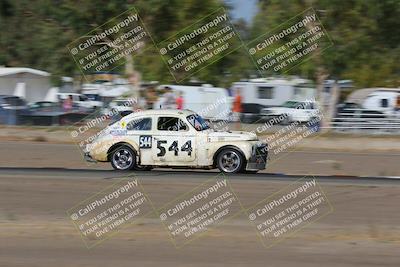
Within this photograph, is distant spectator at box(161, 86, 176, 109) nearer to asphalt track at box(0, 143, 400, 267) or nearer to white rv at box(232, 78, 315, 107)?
white rv at box(232, 78, 315, 107)

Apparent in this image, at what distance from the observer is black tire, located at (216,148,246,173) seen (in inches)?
646

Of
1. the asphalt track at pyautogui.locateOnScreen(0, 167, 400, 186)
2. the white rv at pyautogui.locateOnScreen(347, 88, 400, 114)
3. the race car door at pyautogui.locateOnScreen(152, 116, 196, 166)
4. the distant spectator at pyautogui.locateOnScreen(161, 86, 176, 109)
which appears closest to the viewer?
the asphalt track at pyautogui.locateOnScreen(0, 167, 400, 186)

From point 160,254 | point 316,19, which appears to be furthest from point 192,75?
point 160,254

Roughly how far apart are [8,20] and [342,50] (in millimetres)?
23025

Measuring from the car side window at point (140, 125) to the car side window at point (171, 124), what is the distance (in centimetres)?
25

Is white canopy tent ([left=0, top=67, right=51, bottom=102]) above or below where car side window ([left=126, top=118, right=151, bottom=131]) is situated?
above

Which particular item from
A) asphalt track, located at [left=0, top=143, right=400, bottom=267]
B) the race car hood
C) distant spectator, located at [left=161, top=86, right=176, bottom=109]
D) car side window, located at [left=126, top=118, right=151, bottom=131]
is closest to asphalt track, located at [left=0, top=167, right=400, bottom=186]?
asphalt track, located at [left=0, top=143, right=400, bottom=267]

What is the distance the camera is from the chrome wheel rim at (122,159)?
1695 cm

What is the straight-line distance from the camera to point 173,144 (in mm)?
16609

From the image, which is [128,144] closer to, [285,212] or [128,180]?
[128,180]

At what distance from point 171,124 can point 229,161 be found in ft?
4.81

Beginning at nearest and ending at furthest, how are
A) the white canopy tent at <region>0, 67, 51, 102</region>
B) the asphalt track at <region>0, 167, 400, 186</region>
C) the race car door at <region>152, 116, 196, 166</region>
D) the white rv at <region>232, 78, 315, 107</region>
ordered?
the asphalt track at <region>0, 167, 400, 186</region>
the race car door at <region>152, 116, 196, 166</region>
the white rv at <region>232, 78, 315, 107</region>
the white canopy tent at <region>0, 67, 51, 102</region>

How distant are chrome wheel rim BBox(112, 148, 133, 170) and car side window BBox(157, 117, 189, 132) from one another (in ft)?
2.96

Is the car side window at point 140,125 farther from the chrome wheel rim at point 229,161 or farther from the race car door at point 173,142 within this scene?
the chrome wheel rim at point 229,161
